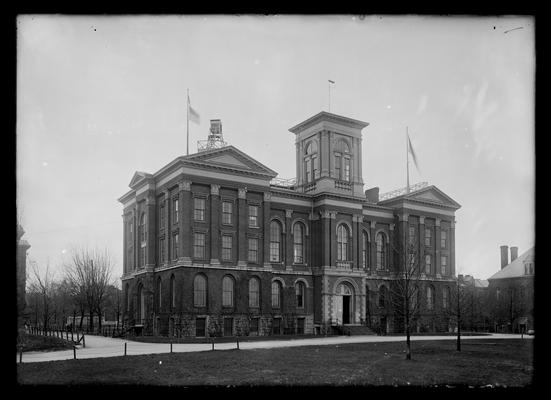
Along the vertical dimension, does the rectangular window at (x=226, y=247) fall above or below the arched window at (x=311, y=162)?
below

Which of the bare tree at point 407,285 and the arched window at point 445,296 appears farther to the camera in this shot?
the arched window at point 445,296

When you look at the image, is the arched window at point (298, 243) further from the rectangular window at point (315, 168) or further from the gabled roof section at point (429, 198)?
the gabled roof section at point (429, 198)

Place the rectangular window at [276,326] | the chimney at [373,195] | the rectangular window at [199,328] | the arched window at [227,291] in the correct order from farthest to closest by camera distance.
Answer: the chimney at [373,195], the rectangular window at [276,326], the arched window at [227,291], the rectangular window at [199,328]

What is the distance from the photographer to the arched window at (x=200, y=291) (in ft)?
149

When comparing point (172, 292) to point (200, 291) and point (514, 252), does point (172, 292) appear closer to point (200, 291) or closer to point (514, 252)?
point (200, 291)

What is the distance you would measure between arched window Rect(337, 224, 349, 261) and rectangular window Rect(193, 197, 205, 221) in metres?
15.1

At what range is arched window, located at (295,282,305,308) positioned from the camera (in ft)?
175

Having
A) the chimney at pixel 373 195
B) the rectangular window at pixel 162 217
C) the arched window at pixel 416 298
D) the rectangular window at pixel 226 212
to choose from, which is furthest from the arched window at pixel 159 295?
the chimney at pixel 373 195

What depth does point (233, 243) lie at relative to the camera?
47969 millimetres

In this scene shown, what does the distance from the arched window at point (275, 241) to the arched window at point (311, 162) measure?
722 cm

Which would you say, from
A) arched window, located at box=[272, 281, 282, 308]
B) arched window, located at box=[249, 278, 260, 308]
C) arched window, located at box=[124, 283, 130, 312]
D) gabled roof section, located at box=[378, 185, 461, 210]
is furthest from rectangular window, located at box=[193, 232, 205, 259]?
gabled roof section, located at box=[378, 185, 461, 210]

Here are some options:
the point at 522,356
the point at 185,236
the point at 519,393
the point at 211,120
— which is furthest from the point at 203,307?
the point at 519,393

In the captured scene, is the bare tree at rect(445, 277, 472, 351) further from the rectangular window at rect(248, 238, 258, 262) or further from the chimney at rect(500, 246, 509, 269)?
the chimney at rect(500, 246, 509, 269)
